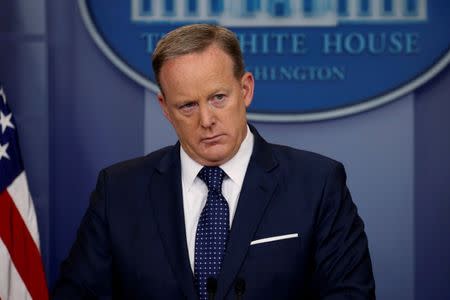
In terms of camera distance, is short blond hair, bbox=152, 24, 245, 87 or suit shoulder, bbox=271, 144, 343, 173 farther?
suit shoulder, bbox=271, 144, 343, 173

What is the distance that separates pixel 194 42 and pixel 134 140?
1.37 meters

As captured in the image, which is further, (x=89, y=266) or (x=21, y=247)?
(x=21, y=247)

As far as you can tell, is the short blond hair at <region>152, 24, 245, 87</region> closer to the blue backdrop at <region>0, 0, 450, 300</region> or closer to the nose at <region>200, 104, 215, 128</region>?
the nose at <region>200, 104, 215, 128</region>

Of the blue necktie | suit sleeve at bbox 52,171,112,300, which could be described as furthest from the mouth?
suit sleeve at bbox 52,171,112,300

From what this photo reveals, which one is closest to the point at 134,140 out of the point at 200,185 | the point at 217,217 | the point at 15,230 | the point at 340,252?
the point at 15,230

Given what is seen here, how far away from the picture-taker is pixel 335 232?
187 cm

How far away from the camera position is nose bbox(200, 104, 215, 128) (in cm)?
183

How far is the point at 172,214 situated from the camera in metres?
1.94

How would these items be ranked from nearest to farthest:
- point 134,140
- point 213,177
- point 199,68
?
point 199,68 < point 213,177 < point 134,140

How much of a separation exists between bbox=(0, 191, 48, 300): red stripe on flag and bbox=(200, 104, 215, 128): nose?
1.19 metres

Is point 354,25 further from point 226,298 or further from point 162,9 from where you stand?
point 226,298

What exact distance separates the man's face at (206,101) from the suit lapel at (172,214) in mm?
123

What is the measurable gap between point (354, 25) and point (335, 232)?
1.33 meters

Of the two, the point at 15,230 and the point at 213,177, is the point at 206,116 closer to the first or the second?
the point at 213,177
